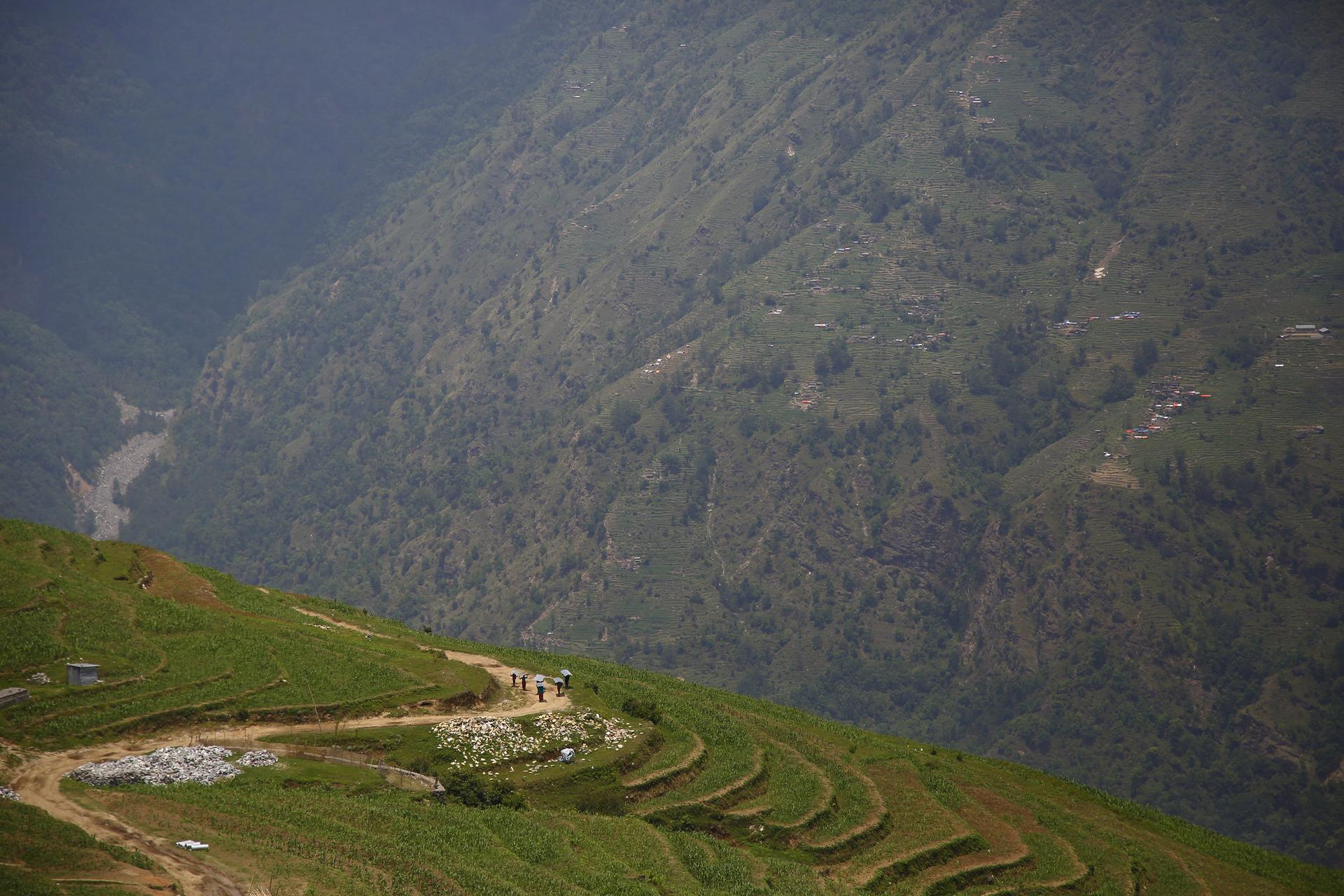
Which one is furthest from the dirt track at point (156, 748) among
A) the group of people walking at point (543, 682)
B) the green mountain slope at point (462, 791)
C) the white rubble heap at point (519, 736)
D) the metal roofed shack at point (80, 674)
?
the metal roofed shack at point (80, 674)

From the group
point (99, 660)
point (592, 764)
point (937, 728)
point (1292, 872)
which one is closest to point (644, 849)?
point (592, 764)

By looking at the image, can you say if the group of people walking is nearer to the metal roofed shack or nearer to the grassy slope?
the grassy slope

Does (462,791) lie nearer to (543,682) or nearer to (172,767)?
(172,767)

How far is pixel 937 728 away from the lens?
189 meters

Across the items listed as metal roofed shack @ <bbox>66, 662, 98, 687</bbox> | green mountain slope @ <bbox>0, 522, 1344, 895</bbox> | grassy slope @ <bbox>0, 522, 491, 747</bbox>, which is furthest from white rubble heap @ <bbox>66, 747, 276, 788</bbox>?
metal roofed shack @ <bbox>66, 662, 98, 687</bbox>

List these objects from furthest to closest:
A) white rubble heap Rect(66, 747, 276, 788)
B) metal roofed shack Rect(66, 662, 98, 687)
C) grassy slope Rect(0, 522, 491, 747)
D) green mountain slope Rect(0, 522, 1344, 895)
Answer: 1. metal roofed shack Rect(66, 662, 98, 687)
2. grassy slope Rect(0, 522, 491, 747)
3. white rubble heap Rect(66, 747, 276, 788)
4. green mountain slope Rect(0, 522, 1344, 895)

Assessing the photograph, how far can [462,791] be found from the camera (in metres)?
58.8

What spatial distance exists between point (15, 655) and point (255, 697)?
10.3 metres

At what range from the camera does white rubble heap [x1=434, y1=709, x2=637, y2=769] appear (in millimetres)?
63188

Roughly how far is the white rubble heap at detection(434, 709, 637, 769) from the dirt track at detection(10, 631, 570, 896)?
1662 millimetres

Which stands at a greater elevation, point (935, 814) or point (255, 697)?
point (255, 697)

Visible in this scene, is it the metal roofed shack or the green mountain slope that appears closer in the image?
the green mountain slope

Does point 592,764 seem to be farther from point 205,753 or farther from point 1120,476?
point 1120,476

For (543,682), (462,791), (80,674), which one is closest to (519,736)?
(462,791)
